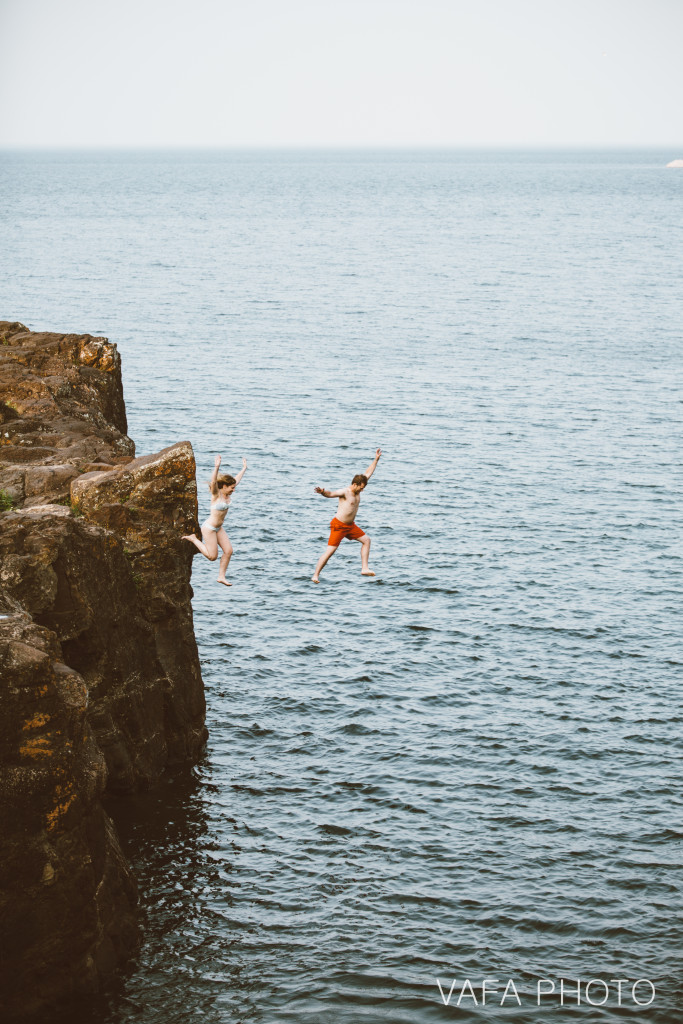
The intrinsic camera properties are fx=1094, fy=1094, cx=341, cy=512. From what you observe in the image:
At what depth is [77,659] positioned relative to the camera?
3141cm

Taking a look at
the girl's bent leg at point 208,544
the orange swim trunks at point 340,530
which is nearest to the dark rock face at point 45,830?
the girl's bent leg at point 208,544

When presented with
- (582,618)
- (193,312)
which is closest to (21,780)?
(582,618)

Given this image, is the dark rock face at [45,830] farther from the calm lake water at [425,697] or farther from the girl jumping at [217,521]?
the girl jumping at [217,521]

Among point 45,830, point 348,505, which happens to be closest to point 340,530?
point 348,505

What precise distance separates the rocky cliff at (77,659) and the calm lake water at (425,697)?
178 cm

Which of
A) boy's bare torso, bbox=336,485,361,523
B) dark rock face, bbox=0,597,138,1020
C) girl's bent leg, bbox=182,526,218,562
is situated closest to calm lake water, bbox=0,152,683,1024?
dark rock face, bbox=0,597,138,1020

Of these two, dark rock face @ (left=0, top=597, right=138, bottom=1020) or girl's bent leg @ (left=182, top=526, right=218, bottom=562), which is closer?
dark rock face @ (left=0, top=597, right=138, bottom=1020)

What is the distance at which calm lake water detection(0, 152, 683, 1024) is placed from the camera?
28.6m

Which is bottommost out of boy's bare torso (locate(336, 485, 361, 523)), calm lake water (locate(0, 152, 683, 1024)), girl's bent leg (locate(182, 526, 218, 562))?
calm lake water (locate(0, 152, 683, 1024))

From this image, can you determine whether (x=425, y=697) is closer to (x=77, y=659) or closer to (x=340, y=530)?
(x=340, y=530)

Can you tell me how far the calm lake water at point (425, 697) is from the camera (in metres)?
28.6

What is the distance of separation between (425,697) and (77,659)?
14486 millimetres

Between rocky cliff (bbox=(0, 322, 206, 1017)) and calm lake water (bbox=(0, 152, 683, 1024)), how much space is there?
1.78m

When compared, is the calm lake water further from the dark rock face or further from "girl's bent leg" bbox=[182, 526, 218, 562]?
"girl's bent leg" bbox=[182, 526, 218, 562]
